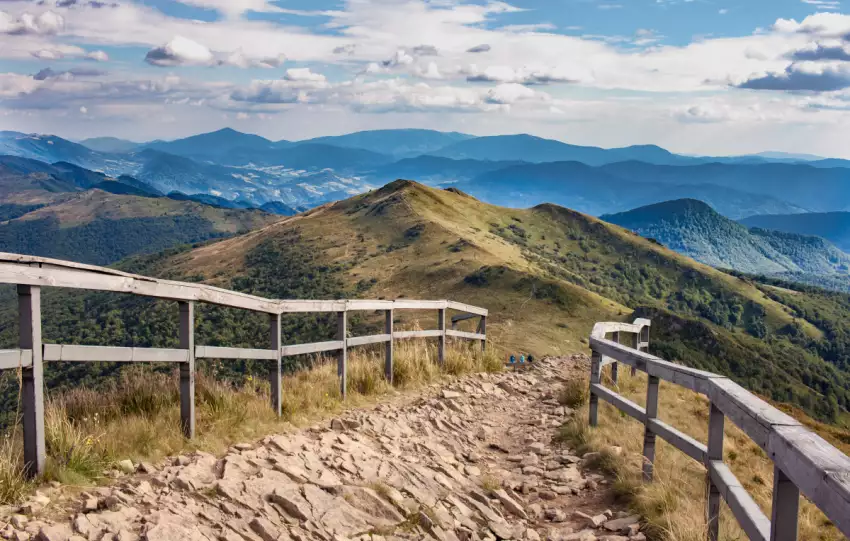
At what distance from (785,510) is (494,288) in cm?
5367

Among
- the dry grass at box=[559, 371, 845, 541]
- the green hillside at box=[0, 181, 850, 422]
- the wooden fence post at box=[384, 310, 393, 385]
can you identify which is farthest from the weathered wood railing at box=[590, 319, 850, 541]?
the green hillside at box=[0, 181, 850, 422]

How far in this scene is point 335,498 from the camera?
5859mm

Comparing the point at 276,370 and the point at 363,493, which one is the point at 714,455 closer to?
the point at 363,493

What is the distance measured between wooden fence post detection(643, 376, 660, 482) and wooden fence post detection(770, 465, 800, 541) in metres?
3.00

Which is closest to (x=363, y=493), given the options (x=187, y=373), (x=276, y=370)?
(x=187, y=373)

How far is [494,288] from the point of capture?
5706 cm

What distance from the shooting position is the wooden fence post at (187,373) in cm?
663

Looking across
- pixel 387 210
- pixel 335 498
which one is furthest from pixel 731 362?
pixel 335 498

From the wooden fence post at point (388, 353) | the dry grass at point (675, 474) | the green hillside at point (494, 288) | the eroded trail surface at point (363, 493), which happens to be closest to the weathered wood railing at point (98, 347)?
the eroded trail surface at point (363, 493)

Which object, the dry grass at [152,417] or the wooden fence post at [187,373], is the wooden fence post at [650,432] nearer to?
the dry grass at [152,417]

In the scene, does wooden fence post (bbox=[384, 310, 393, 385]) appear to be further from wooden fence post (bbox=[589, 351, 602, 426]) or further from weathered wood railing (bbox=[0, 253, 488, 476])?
wooden fence post (bbox=[589, 351, 602, 426])

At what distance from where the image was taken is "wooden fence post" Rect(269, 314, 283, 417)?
805 centimetres

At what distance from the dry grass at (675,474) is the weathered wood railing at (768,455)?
21 cm

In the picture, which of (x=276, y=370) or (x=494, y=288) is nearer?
(x=276, y=370)
